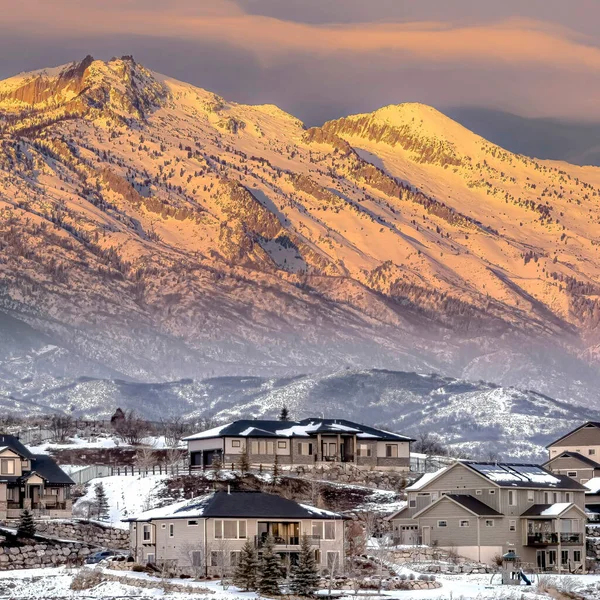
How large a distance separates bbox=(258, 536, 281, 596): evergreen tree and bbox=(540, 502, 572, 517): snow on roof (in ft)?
101

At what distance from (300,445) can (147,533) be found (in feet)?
171

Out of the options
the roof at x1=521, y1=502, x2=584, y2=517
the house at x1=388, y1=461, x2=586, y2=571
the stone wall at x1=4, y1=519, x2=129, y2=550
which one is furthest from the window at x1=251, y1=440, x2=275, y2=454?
the roof at x1=521, y1=502, x2=584, y2=517

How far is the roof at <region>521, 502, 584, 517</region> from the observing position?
13925 cm

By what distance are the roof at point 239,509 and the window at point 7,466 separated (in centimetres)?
2378

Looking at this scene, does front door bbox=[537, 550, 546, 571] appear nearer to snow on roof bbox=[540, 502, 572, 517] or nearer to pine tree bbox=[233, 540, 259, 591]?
snow on roof bbox=[540, 502, 572, 517]

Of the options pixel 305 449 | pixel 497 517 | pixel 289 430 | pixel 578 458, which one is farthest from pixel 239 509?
pixel 578 458

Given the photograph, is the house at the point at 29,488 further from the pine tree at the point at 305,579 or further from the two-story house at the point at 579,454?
the two-story house at the point at 579,454

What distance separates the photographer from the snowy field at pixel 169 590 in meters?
110

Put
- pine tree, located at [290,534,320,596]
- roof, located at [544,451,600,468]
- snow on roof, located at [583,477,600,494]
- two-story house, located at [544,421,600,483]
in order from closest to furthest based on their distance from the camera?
pine tree, located at [290,534,320,596] < snow on roof, located at [583,477,600,494] < two-story house, located at [544,421,600,483] < roof, located at [544,451,600,468]

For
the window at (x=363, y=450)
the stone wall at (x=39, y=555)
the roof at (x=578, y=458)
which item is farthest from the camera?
the window at (x=363, y=450)

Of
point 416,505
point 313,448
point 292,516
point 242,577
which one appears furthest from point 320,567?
point 313,448

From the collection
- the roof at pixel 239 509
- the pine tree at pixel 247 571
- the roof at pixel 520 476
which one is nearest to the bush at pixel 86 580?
the pine tree at pixel 247 571

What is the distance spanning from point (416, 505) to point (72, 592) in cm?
4048

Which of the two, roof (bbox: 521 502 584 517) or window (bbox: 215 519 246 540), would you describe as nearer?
window (bbox: 215 519 246 540)
